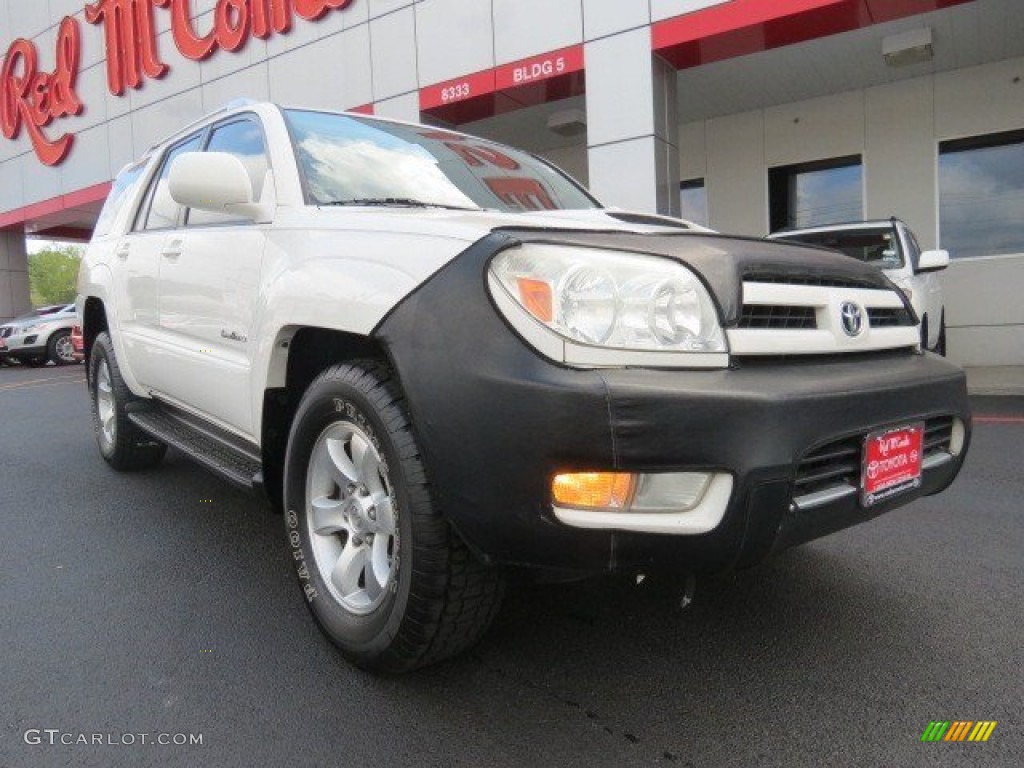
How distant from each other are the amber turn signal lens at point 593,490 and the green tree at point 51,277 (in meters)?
90.5

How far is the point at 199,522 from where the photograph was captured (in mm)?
3703

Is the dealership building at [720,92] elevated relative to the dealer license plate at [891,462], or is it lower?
elevated

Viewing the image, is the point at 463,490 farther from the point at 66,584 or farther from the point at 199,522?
the point at 199,522

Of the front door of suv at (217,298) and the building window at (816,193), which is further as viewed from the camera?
the building window at (816,193)

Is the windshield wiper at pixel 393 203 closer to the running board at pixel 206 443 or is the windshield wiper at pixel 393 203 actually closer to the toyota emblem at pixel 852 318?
the running board at pixel 206 443

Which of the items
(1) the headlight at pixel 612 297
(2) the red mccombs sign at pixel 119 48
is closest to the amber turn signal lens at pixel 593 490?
(1) the headlight at pixel 612 297

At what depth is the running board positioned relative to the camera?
9.25 feet

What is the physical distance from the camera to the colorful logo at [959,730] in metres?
1.90

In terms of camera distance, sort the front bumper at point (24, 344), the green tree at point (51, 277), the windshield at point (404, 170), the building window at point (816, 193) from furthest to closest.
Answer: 1. the green tree at point (51, 277)
2. the front bumper at point (24, 344)
3. the building window at point (816, 193)
4. the windshield at point (404, 170)

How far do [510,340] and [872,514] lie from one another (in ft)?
3.55

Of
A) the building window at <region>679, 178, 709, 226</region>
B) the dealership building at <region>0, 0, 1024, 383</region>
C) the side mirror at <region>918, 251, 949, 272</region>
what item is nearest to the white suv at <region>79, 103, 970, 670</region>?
the side mirror at <region>918, 251, 949, 272</region>

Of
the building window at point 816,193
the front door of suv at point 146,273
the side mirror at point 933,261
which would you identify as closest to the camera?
the front door of suv at point 146,273

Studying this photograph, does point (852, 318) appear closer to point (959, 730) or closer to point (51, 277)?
point (959, 730)

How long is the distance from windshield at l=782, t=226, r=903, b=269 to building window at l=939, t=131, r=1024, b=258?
13.3 feet
